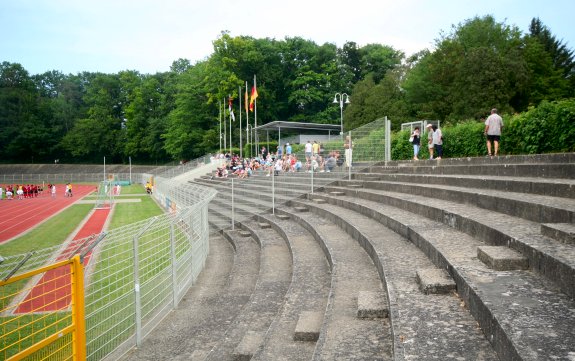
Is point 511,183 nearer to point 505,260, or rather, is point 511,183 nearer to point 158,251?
point 505,260

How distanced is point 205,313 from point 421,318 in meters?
3.81

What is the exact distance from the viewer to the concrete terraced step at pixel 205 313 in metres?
5.13

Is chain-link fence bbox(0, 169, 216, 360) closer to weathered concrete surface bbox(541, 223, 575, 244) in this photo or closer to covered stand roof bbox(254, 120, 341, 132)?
weathered concrete surface bbox(541, 223, 575, 244)

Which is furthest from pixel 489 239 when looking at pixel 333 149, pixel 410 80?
pixel 410 80

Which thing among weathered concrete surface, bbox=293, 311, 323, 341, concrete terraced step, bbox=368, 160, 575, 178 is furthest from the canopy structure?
weathered concrete surface, bbox=293, 311, 323, 341

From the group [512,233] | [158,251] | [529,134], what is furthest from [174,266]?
[529,134]

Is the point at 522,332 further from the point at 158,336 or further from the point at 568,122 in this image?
the point at 568,122

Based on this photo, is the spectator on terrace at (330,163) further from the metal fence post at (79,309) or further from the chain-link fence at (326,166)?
the metal fence post at (79,309)

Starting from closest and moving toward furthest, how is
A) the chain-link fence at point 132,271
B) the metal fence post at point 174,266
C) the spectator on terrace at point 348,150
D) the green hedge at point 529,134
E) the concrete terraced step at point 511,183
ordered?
1. the chain-link fence at point 132,271
2. the concrete terraced step at point 511,183
3. the metal fence post at point 174,266
4. the green hedge at point 529,134
5. the spectator on terrace at point 348,150

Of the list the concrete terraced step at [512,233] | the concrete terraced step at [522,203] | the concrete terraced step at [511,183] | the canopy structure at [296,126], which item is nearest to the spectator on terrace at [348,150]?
the concrete terraced step at [511,183]

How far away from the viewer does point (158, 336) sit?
5.62m

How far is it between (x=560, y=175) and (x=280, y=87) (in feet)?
205

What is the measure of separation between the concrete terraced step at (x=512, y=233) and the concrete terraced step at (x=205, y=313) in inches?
125

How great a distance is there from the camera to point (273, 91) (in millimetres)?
64875
